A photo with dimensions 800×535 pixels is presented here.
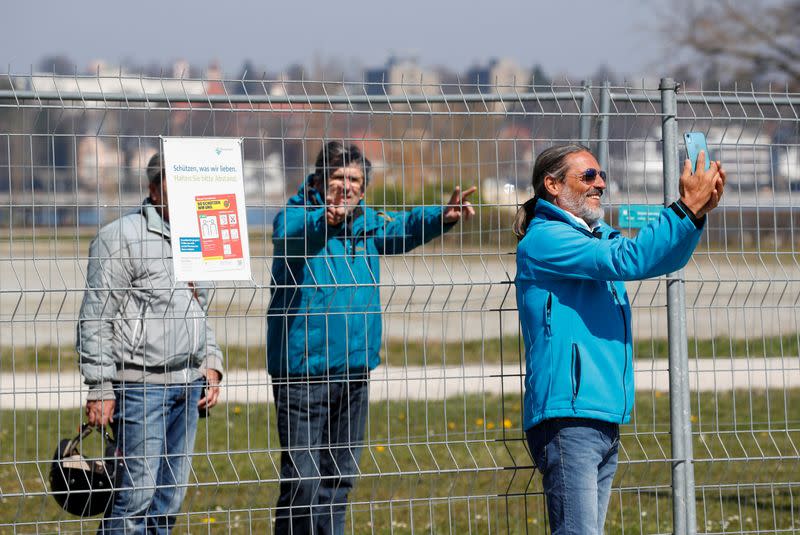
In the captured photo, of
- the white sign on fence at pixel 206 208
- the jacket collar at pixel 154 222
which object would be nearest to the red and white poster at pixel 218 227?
the white sign on fence at pixel 206 208

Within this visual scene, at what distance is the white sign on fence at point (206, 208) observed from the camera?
3963mm

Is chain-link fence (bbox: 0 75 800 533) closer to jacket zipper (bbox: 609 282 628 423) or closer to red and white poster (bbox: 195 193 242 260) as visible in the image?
red and white poster (bbox: 195 193 242 260)

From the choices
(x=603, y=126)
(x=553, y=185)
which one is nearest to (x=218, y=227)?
(x=553, y=185)

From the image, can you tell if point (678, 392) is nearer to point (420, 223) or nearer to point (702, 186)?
point (702, 186)

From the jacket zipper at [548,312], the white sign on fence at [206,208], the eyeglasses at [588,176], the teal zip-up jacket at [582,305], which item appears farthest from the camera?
the white sign on fence at [206,208]

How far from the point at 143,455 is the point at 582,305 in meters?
1.89

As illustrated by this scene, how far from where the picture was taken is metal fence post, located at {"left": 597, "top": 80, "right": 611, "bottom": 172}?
4441 millimetres

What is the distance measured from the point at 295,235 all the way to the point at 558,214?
1153 millimetres

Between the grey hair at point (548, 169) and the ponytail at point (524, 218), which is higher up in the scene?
the grey hair at point (548, 169)

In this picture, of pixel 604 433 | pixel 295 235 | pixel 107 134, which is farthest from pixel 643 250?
pixel 107 134

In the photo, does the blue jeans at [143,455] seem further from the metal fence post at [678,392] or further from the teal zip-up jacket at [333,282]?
the metal fence post at [678,392]

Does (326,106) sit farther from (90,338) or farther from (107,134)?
(90,338)

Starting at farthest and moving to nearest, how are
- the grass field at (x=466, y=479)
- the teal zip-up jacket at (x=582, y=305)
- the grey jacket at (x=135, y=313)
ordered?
the grass field at (x=466, y=479)
the grey jacket at (x=135, y=313)
the teal zip-up jacket at (x=582, y=305)

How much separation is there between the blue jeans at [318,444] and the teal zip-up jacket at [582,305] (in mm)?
1049
